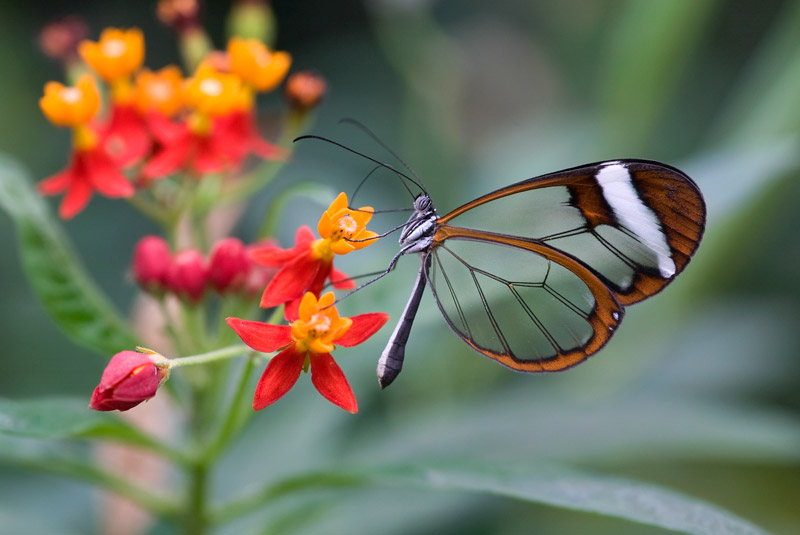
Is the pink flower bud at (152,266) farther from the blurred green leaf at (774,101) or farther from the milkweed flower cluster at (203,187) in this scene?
the blurred green leaf at (774,101)

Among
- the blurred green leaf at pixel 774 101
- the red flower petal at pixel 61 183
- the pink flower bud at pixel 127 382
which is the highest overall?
the blurred green leaf at pixel 774 101

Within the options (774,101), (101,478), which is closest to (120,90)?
(101,478)

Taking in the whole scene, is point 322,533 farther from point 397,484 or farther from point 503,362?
point 503,362

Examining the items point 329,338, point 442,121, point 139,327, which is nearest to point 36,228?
point 329,338

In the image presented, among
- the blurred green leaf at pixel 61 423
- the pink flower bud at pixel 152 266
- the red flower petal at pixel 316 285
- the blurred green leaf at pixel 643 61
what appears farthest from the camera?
the blurred green leaf at pixel 643 61

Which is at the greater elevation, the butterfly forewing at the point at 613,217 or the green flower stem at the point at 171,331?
the green flower stem at the point at 171,331

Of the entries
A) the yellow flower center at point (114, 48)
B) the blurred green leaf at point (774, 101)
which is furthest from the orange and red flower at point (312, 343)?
the blurred green leaf at point (774, 101)

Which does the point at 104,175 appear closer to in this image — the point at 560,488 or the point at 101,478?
the point at 101,478
